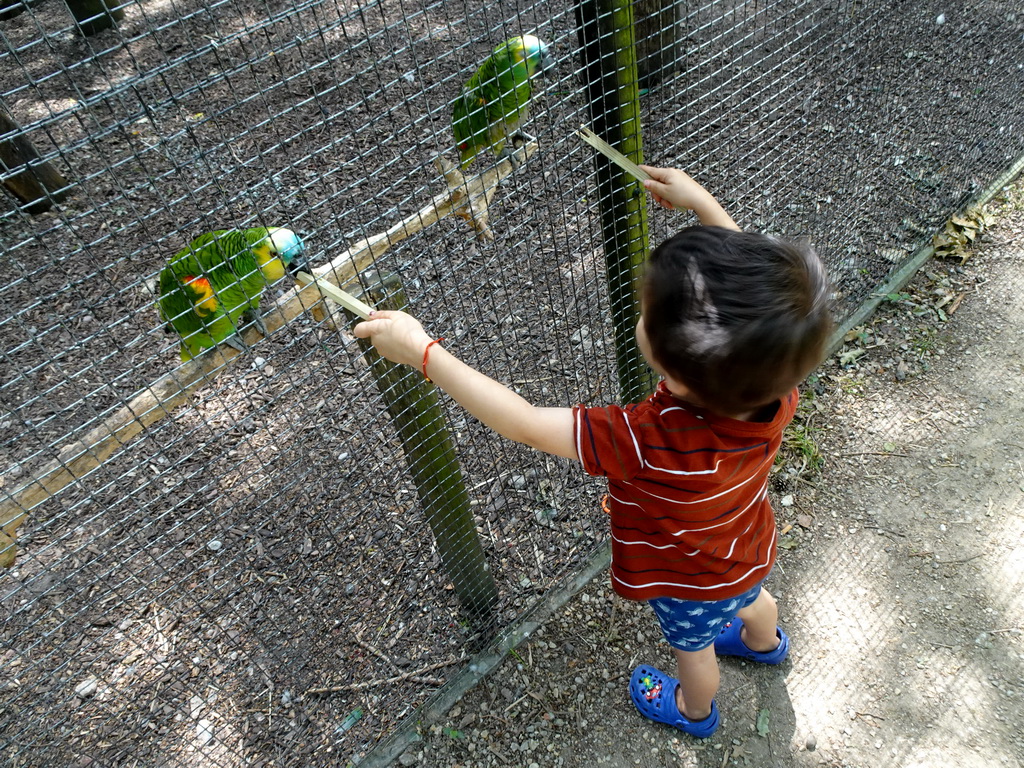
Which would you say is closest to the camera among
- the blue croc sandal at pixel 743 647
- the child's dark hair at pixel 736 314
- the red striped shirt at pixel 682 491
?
the child's dark hair at pixel 736 314

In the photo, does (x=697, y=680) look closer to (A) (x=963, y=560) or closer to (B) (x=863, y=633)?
(B) (x=863, y=633)

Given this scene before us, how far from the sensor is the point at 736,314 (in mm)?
1011

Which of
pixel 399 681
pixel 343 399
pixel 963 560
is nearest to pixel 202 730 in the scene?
pixel 399 681

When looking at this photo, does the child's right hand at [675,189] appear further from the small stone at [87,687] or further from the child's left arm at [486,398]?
the small stone at [87,687]

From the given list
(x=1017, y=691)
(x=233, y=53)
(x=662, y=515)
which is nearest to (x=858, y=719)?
(x=1017, y=691)

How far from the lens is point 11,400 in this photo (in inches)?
123

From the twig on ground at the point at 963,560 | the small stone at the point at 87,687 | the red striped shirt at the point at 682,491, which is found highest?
the red striped shirt at the point at 682,491

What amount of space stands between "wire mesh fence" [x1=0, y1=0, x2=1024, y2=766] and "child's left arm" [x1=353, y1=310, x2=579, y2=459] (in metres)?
0.24

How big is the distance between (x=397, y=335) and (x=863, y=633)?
1.61 metres

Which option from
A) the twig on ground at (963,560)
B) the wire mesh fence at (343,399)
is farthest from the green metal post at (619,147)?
the twig on ground at (963,560)

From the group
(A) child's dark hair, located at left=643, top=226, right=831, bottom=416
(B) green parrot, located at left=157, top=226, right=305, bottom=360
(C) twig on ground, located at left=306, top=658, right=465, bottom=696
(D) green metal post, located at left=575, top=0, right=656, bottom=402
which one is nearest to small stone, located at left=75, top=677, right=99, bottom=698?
(C) twig on ground, located at left=306, top=658, right=465, bottom=696

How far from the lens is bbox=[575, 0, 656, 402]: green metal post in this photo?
140cm

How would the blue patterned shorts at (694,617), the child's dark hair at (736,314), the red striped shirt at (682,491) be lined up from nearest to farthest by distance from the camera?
the child's dark hair at (736,314) < the red striped shirt at (682,491) < the blue patterned shorts at (694,617)

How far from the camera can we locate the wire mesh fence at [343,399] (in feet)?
4.37
